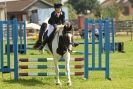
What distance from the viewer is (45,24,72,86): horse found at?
42.9 ft

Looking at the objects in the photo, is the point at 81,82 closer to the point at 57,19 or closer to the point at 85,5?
the point at 57,19

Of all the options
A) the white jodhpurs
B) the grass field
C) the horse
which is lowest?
the grass field

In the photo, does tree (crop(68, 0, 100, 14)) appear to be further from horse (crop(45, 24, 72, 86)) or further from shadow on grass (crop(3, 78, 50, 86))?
horse (crop(45, 24, 72, 86))

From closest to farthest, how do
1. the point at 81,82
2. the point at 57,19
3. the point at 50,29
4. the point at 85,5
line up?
the point at 50,29, the point at 57,19, the point at 81,82, the point at 85,5

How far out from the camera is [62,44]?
1314 cm

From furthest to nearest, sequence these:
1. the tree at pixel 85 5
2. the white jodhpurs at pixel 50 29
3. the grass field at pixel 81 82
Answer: the tree at pixel 85 5 < the white jodhpurs at pixel 50 29 < the grass field at pixel 81 82

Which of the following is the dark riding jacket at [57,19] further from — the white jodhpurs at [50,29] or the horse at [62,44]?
the horse at [62,44]

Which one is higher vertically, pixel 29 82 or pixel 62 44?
pixel 62 44

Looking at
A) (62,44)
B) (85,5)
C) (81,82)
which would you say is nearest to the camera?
(62,44)

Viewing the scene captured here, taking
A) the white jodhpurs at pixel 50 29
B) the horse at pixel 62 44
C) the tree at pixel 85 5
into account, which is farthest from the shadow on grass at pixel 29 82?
the tree at pixel 85 5

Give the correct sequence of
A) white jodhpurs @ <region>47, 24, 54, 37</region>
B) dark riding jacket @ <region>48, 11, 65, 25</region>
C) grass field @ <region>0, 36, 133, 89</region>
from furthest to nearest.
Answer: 1. dark riding jacket @ <region>48, 11, 65, 25</region>
2. white jodhpurs @ <region>47, 24, 54, 37</region>
3. grass field @ <region>0, 36, 133, 89</region>

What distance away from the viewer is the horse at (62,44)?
42.9 ft

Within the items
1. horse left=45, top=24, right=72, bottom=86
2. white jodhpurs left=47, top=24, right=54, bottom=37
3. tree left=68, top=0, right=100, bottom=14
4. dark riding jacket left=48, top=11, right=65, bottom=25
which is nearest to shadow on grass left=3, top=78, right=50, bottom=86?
horse left=45, top=24, right=72, bottom=86

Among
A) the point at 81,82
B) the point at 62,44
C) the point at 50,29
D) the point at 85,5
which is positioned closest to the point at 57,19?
the point at 50,29
